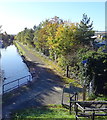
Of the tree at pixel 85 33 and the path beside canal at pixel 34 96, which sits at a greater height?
the tree at pixel 85 33

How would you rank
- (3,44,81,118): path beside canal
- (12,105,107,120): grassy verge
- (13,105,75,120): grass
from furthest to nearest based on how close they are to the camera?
(3,44,81,118): path beside canal, (13,105,75,120): grass, (12,105,107,120): grassy verge

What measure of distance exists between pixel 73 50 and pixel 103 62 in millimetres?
7831

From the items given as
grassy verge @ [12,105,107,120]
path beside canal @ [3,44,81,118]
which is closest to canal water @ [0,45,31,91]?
path beside canal @ [3,44,81,118]

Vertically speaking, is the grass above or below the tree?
below

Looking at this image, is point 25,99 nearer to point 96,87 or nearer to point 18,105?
point 18,105

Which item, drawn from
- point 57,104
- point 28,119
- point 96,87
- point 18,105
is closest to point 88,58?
point 96,87

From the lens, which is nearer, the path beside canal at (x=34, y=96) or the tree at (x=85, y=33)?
the path beside canal at (x=34, y=96)

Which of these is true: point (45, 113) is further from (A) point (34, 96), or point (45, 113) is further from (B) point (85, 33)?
(B) point (85, 33)

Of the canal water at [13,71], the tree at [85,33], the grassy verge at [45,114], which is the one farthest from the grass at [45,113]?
the tree at [85,33]

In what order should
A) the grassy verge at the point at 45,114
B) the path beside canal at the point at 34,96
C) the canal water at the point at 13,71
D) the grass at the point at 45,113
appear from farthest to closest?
the canal water at the point at 13,71 → the path beside canal at the point at 34,96 → the grass at the point at 45,113 → the grassy verge at the point at 45,114

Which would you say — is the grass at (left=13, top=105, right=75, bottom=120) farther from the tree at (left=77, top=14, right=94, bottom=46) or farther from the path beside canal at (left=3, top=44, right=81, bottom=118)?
the tree at (left=77, top=14, right=94, bottom=46)

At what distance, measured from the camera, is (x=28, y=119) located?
9602 mm

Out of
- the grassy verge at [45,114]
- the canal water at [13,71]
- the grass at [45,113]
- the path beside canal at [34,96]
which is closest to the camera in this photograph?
the grassy verge at [45,114]

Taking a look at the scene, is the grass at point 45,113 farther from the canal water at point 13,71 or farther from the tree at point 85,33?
the tree at point 85,33
